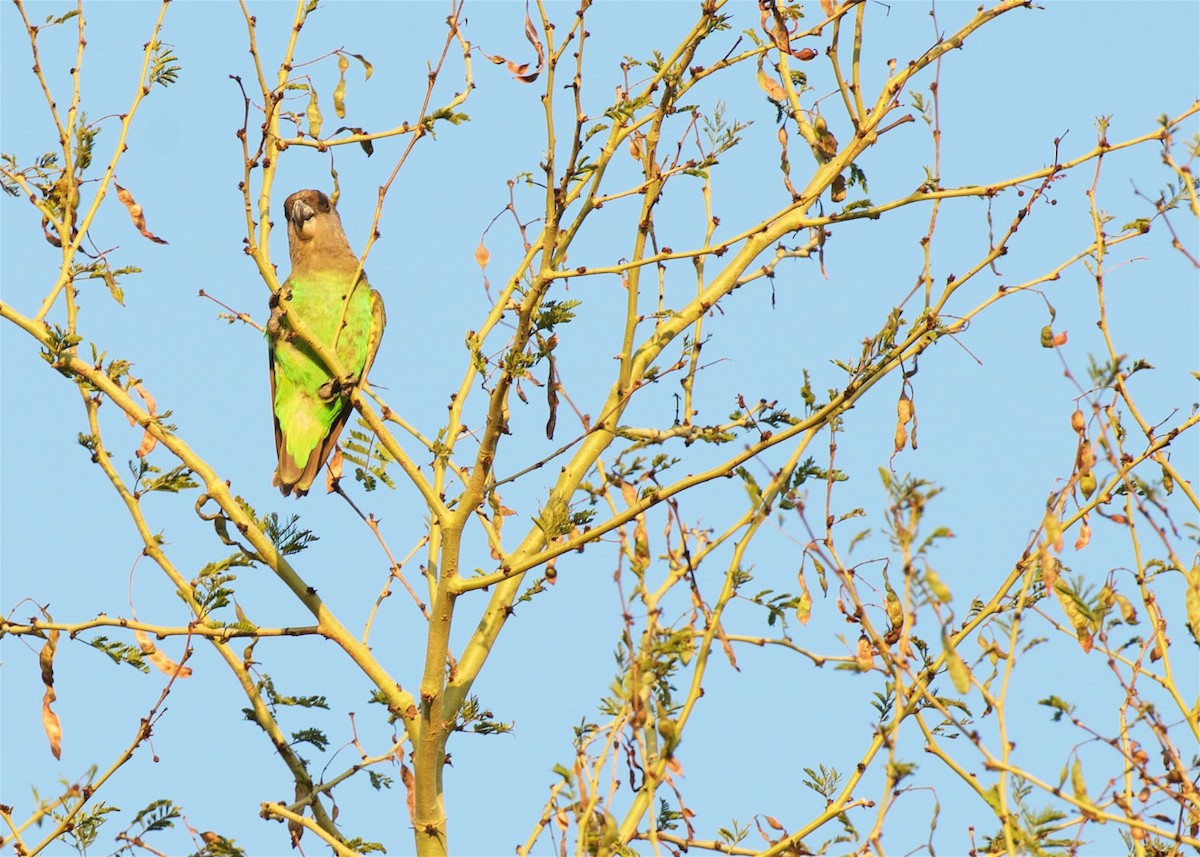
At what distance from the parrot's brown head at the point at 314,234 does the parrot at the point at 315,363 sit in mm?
Answer: 26

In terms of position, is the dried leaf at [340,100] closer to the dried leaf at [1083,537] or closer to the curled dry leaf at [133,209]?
the curled dry leaf at [133,209]

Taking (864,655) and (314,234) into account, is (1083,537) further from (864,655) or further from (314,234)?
(314,234)

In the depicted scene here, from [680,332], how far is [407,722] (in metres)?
1.63

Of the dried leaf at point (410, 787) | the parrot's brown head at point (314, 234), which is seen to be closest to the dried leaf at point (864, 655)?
the dried leaf at point (410, 787)

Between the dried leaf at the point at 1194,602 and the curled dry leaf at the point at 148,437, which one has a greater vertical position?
the curled dry leaf at the point at 148,437

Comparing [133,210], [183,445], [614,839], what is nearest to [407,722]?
[183,445]

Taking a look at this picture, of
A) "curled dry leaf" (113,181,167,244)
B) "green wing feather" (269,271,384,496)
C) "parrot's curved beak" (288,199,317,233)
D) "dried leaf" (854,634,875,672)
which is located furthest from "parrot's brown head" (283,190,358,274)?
"dried leaf" (854,634,875,672)

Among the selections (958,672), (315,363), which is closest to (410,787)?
(958,672)

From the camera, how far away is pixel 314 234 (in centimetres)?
745

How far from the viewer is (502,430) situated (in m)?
4.39

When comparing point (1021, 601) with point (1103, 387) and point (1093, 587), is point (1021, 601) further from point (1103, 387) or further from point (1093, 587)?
point (1103, 387)

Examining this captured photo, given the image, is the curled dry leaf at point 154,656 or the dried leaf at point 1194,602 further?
the curled dry leaf at point 154,656

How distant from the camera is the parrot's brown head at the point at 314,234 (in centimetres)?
731

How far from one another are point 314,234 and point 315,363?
3.96 ft
